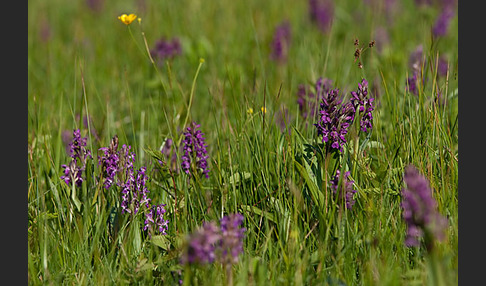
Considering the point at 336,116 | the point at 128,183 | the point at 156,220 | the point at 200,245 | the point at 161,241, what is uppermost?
the point at 336,116

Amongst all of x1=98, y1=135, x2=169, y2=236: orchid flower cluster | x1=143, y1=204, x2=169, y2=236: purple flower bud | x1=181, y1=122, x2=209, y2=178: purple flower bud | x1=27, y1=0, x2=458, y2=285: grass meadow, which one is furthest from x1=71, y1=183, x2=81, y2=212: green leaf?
x1=181, y1=122, x2=209, y2=178: purple flower bud

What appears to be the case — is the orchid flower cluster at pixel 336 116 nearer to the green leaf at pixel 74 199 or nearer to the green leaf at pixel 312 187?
the green leaf at pixel 312 187

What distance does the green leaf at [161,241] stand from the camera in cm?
235

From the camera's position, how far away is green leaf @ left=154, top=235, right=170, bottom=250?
7.70 feet

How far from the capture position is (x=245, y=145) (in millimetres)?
2836

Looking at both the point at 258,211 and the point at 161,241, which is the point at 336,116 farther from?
the point at 161,241

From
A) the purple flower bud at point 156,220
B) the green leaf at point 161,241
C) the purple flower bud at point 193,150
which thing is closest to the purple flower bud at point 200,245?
the green leaf at point 161,241

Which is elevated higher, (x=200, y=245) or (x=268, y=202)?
(x=268, y=202)

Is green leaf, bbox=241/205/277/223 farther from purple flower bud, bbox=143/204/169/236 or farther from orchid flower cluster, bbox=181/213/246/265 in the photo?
orchid flower cluster, bbox=181/213/246/265

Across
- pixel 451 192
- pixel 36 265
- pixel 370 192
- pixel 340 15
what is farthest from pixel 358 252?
pixel 340 15

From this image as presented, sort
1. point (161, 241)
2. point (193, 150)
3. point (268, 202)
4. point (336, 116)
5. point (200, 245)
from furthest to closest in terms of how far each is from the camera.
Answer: point (193, 150), point (268, 202), point (336, 116), point (161, 241), point (200, 245)

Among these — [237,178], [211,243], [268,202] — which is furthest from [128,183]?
[211,243]

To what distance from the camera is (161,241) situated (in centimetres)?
238

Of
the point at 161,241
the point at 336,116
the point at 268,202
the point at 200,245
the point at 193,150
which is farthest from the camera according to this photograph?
the point at 193,150
